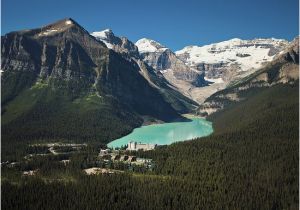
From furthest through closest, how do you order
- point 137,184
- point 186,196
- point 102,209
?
1. point 137,184
2. point 186,196
3. point 102,209

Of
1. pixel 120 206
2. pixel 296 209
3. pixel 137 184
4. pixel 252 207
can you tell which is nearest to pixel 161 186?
pixel 137 184

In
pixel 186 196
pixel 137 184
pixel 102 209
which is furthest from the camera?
pixel 137 184

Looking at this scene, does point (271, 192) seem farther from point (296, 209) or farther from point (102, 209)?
point (102, 209)

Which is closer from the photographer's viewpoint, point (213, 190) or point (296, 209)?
point (296, 209)

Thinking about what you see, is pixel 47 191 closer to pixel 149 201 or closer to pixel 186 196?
pixel 149 201

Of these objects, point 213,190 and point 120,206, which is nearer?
Result: point 120,206

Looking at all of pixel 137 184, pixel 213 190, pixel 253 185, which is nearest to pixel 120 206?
pixel 137 184

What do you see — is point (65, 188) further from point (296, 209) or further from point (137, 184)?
point (296, 209)

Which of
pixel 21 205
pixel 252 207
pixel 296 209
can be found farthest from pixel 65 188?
pixel 296 209
